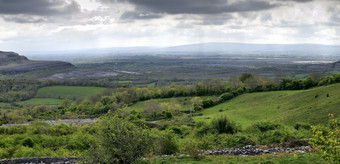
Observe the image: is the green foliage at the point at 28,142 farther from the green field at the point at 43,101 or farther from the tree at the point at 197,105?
the green field at the point at 43,101

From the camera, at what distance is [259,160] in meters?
21.5

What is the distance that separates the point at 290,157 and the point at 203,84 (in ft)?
295

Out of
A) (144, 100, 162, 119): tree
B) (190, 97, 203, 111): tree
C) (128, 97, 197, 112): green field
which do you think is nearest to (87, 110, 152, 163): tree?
(144, 100, 162, 119): tree

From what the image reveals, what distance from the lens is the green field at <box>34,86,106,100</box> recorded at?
14888 cm

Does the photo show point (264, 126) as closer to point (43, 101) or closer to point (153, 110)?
point (153, 110)

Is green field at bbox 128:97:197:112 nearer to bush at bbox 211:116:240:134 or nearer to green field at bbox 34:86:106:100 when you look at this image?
bush at bbox 211:116:240:134

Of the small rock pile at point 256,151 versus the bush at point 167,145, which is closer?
the small rock pile at point 256,151

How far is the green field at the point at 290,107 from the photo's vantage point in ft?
134

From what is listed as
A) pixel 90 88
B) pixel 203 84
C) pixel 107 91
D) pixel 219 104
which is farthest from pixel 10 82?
pixel 219 104

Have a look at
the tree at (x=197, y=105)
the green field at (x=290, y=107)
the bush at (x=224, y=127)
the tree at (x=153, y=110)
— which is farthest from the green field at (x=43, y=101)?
the bush at (x=224, y=127)

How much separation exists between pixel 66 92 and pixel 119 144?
509 feet

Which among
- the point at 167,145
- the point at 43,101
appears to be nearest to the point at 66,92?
the point at 43,101

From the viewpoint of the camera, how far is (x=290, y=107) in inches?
2206

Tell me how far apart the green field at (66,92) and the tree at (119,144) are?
137902mm
